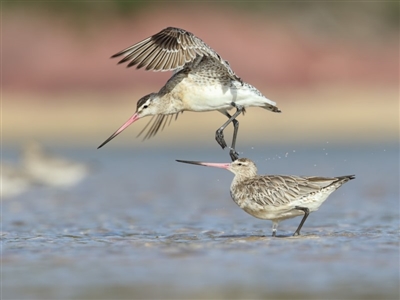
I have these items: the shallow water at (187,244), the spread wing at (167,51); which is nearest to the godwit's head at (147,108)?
the spread wing at (167,51)

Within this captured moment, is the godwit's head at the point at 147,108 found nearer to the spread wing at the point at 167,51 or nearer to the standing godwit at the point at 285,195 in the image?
the spread wing at the point at 167,51

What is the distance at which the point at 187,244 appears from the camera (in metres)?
9.65

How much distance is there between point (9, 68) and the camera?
96.2 ft

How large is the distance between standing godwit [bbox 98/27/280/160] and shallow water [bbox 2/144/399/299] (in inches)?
52.5

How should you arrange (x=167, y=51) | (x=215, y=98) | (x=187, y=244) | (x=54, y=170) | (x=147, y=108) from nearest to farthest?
(x=187, y=244)
(x=167, y=51)
(x=215, y=98)
(x=147, y=108)
(x=54, y=170)

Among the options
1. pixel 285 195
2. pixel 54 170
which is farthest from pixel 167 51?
pixel 54 170

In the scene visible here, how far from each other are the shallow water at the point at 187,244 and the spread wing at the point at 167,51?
69.2 inches

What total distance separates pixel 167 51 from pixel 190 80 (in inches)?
17.6

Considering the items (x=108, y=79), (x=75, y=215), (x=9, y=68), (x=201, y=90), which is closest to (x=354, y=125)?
(x=108, y=79)

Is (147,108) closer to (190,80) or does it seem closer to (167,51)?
(190,80)

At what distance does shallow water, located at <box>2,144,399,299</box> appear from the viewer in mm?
7508

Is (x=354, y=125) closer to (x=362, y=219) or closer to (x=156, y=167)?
(x=156, y=167)

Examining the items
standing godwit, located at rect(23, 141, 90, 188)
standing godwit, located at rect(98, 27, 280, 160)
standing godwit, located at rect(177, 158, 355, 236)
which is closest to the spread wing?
standing godwit, located at rect(98, 27, 280, 160)

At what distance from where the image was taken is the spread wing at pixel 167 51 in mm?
9844
